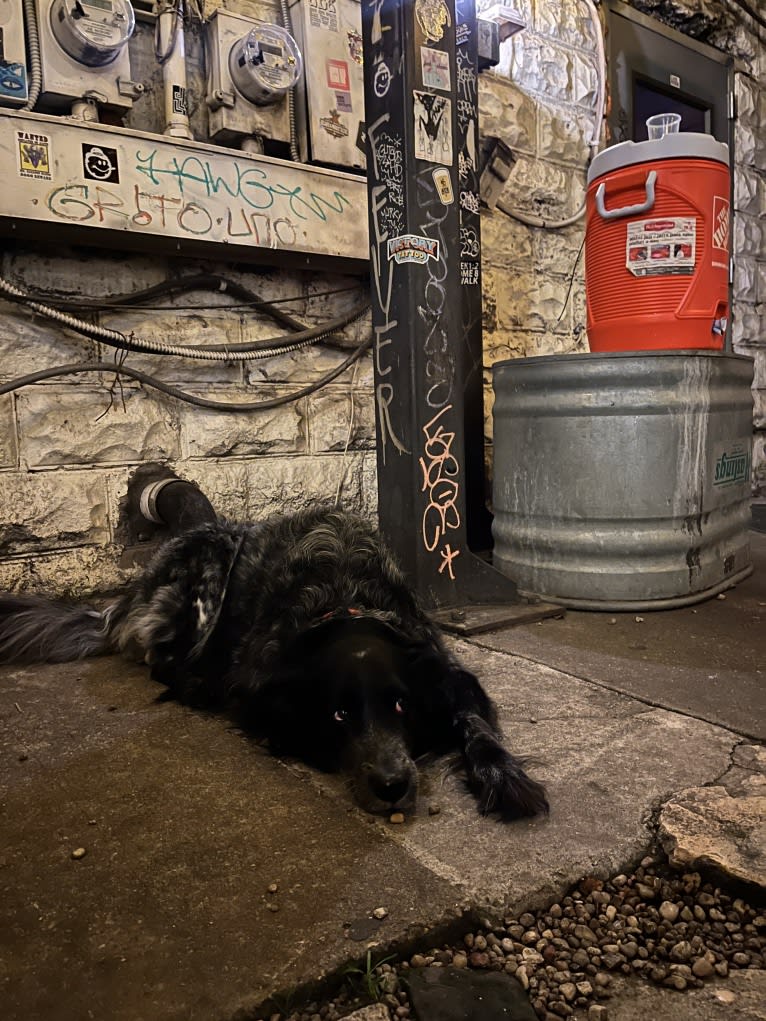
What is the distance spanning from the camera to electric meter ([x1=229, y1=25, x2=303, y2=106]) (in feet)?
10.6

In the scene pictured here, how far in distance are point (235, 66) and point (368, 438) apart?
176cm

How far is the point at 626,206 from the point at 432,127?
0.82m

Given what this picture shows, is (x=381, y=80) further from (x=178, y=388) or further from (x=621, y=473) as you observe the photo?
(x=621, y=473)

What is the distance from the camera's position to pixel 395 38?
8.93 ft

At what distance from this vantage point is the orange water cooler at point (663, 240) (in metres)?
2.90

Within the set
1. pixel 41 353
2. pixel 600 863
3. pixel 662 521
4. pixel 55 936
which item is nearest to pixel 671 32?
pixel 662 521

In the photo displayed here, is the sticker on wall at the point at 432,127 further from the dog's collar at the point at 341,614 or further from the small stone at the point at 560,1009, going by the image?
the small stone at the point at 560,1009

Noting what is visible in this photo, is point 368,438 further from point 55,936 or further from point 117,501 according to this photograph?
point 55,936

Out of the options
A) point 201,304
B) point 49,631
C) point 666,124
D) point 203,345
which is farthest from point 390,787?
point 666,124

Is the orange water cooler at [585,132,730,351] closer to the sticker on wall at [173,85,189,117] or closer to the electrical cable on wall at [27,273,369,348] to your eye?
the electrical cable on wall at [27,273,369,348]

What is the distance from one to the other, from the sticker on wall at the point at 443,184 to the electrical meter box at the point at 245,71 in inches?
38.7

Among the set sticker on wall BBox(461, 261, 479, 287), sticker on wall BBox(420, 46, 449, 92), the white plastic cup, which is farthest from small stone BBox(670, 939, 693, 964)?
sticker on wall BBox(461, 261, 479, 287)

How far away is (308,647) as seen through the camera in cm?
187

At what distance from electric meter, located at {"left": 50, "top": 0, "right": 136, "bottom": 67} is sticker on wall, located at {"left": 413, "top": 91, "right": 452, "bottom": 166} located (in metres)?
1.15
